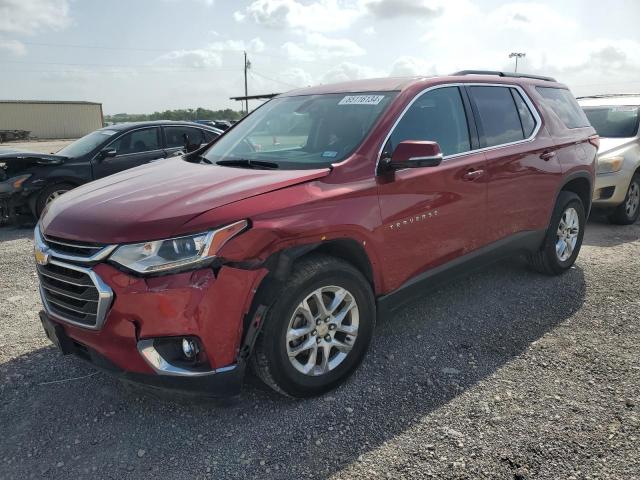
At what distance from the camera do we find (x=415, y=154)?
9.72 ft

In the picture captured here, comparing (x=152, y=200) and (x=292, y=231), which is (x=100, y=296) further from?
(x=292, y=231)

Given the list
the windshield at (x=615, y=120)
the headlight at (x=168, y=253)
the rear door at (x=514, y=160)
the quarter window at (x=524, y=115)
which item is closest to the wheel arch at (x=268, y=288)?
the headlight at (x=168, y=253)

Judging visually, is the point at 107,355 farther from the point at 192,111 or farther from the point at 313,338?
the point at 192,111

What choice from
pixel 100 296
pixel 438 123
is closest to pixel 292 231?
pixel 100 296

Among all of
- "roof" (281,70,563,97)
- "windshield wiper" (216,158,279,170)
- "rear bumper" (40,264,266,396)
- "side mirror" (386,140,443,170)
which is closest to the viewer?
"rear bumper" (40,264,266,396)

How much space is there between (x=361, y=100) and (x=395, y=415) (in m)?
2.06

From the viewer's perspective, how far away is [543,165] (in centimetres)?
435

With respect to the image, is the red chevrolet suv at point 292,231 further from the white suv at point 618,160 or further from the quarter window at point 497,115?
the white suv at point 618,160

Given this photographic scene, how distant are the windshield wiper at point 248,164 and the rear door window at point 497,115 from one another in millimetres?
1754

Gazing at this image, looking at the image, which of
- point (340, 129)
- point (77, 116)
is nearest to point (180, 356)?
point (340, 129)

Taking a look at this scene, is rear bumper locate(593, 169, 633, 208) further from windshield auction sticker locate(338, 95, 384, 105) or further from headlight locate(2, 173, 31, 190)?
headlight locate(2, 173, 31, 190)

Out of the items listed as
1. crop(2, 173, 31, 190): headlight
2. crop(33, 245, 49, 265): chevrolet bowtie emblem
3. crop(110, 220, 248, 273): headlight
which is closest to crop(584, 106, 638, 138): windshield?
crop(110, 220, 248, 273): headlight

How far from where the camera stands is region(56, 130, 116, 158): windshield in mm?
8117

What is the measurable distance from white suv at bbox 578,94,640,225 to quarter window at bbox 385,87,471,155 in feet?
13.3
